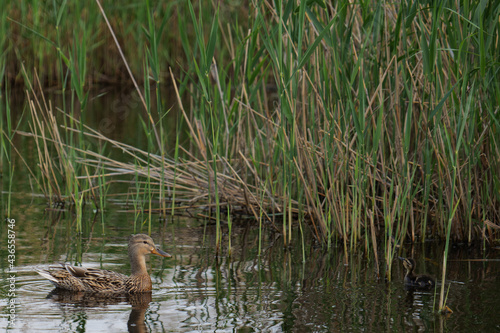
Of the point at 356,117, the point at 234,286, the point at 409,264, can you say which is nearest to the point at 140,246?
the point at 234,286

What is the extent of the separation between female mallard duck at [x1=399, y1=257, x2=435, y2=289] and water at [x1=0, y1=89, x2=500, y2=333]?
74mm

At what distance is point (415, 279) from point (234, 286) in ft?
3.74

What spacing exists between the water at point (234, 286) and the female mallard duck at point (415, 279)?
74 millimetres

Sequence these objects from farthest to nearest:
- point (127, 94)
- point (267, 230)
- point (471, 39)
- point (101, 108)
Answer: point (127, 94)
point (101, 108)
point (267, 230)
point (471, 39)

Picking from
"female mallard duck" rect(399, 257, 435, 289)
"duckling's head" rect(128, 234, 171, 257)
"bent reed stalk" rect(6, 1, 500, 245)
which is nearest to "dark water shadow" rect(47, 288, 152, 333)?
"duckling's head" rect(128, 234, 171, 257)

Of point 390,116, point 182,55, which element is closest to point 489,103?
point 390,116

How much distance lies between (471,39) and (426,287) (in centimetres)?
167

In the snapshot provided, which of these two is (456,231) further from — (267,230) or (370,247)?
(267,230)

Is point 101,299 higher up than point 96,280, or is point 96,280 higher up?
point 96,280

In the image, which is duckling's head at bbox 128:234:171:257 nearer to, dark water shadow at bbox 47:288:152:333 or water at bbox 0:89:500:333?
water at bbox 0:89:500:333

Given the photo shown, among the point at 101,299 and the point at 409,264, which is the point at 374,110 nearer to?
the point at 409,264

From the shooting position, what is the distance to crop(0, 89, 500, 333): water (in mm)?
4375

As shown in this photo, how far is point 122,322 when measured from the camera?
14.4 feet

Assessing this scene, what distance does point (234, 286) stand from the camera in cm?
509
